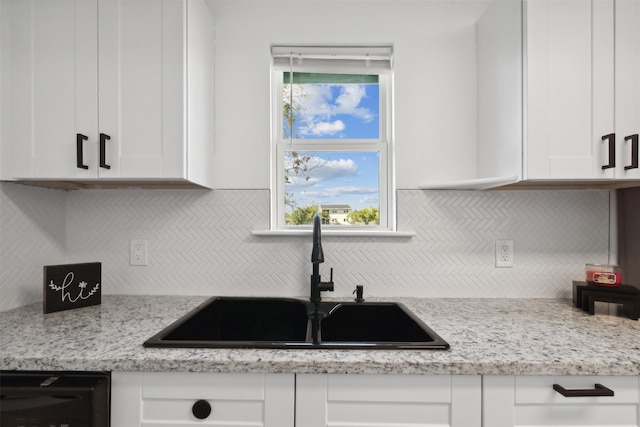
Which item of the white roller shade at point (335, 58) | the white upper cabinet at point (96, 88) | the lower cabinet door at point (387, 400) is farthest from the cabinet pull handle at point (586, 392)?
the white roller shade at point (335, 58)

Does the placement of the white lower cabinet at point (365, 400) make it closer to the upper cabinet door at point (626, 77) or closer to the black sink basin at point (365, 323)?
the black sink basin at point (365, 323)

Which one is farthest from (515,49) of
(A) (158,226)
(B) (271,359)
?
(A) (158,226)

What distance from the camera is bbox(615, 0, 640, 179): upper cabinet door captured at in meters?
1.24

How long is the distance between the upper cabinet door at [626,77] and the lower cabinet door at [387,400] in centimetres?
103

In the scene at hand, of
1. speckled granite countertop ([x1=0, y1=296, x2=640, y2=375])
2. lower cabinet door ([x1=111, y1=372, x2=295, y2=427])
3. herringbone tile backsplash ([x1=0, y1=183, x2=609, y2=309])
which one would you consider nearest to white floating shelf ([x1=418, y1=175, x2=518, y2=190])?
herringbone tile backsplash ([x1=0, y1=183, x2=609, y2=309])

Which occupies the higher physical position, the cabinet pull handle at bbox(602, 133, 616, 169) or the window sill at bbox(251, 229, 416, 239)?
the cabinet pull handle at bbox(602, 133, 616, 169)

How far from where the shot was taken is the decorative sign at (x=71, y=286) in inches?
51.9

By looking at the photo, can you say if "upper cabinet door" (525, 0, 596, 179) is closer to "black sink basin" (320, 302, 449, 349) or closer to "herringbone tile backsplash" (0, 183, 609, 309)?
"herringbone tile backsplash" (0, 183, 609, 309)

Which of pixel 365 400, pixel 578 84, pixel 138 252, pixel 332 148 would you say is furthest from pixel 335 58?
pixel 365 400

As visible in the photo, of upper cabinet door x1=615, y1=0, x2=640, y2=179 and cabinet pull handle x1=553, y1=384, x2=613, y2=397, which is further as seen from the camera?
upper cabinet door x1=615, y1=0, x2=640, y2=179

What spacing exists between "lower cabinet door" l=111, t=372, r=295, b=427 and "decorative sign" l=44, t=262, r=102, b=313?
64cm

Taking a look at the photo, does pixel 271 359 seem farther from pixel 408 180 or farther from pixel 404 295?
pixel 408 180

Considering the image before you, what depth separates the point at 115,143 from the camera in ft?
4.24

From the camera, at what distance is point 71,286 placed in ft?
4.54
